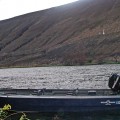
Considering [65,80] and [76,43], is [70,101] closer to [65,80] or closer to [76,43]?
[65,80]

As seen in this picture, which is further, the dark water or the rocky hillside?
the rocky hillside

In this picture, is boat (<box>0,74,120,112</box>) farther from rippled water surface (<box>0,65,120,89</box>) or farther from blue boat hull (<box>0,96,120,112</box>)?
rippled water surface (<box>0,65,120,89</box>)

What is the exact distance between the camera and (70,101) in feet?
89.6

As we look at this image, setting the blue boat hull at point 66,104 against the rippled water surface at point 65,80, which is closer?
the blue boat hull at point 66,104

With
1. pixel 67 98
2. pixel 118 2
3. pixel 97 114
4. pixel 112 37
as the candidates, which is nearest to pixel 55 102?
pixel 67 98

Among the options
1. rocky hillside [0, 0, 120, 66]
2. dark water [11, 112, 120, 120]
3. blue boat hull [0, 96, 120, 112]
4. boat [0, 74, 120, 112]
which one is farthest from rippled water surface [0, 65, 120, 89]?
rocky hillside [0, 0, 120, 66]

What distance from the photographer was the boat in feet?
88.7

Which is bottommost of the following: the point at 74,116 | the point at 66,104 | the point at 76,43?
the point at 74,116

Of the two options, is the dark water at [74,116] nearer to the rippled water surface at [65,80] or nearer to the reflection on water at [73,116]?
the reflection on water at [73,116]

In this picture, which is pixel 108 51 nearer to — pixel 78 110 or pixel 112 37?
pixel 112 37

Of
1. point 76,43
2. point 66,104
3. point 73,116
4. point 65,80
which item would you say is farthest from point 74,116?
point 76,43

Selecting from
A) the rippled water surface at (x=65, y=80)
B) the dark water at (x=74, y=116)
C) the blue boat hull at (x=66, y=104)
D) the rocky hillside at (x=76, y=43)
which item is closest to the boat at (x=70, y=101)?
the blue boat hull at (x=66, y=104)

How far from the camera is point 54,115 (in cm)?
2719

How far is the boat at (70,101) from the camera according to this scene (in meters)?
27.0
